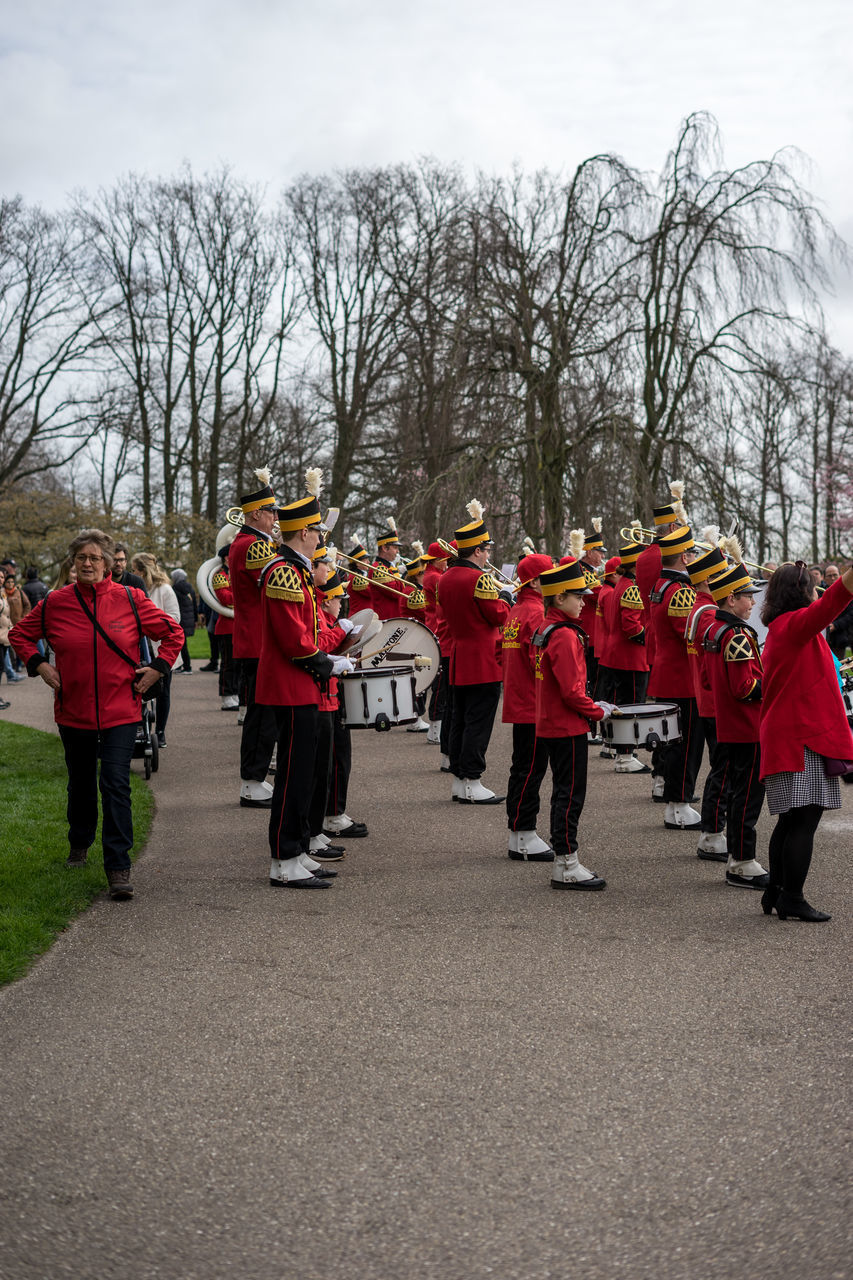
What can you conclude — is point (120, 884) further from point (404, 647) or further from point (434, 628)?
point (434, 628)

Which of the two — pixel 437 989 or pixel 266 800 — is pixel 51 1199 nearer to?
pixel 437 989

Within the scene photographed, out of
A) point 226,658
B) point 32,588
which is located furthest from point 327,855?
point 32,588

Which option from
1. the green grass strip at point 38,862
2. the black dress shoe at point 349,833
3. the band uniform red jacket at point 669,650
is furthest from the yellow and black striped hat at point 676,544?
the green grass strip at point 38,862

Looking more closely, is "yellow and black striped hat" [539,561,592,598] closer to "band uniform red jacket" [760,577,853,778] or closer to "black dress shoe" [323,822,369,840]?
"band uniform red jacket" [760,577,853,778]

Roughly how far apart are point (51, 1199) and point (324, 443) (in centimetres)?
3751

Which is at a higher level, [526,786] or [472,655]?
[472,655]

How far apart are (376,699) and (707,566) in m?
2.19

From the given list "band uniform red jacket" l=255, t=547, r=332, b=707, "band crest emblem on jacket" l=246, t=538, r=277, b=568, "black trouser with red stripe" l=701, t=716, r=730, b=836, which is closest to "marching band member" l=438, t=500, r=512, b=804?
"band crest emblem on jacket" l=246, t=538, r=277, b=568

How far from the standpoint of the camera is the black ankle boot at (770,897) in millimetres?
6155

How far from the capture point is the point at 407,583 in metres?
13.7

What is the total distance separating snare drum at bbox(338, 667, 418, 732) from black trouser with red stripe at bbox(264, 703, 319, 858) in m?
1.21

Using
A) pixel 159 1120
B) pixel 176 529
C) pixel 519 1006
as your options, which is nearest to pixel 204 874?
pixel 519 1006

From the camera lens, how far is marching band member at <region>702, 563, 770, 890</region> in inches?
273

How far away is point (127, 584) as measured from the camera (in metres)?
10.5
